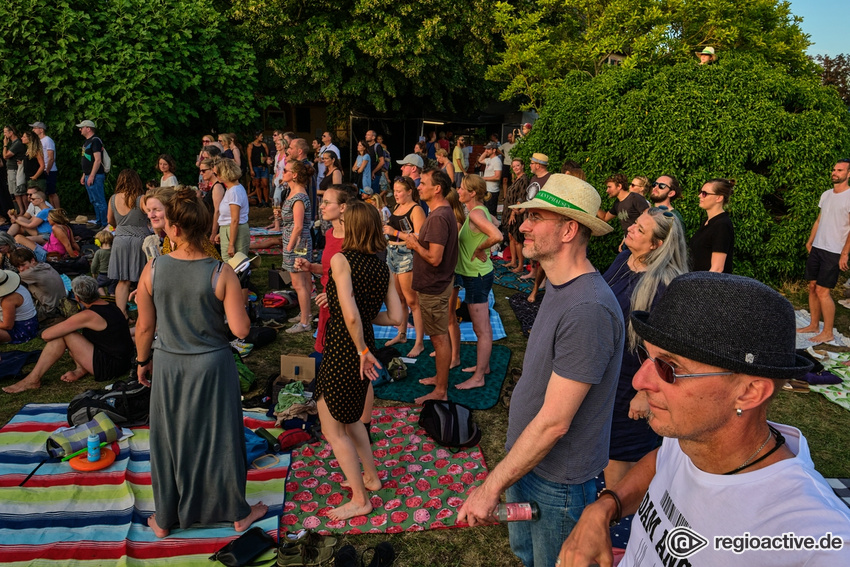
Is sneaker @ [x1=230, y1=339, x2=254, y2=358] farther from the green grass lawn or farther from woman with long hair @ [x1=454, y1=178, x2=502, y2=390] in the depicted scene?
woman with long hair @ [x1=454, y1=178, x2=502, y2=390]

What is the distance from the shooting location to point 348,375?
368 cm

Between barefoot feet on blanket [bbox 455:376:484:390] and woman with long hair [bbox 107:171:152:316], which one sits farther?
woman with long hair [bbox 107:171:152:316]

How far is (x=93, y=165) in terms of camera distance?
1158 cm

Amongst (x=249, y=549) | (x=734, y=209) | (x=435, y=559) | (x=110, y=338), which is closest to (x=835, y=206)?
(x=734, y=209)

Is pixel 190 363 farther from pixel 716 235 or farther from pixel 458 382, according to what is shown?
pixel 716 235

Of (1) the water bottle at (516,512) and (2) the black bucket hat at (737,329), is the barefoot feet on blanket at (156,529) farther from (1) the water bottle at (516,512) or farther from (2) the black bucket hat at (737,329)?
(2) the black bucket hat at (737,329)

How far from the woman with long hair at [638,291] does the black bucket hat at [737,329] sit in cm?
172

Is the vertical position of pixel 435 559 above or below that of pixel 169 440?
below

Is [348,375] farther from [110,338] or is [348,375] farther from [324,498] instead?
[110,338]

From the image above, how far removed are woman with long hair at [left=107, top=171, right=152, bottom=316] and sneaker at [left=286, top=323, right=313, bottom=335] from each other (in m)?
1.98

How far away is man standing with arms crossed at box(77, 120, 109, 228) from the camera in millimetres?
11359

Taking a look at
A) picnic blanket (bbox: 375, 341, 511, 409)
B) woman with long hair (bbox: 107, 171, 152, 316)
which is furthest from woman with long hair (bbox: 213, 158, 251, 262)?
picnic blanket (bbox: 375, 341, 511, 409)

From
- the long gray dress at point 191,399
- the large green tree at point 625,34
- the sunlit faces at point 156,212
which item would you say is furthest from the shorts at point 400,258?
the large green tree at point 625,34

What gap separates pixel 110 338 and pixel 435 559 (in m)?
4.09
